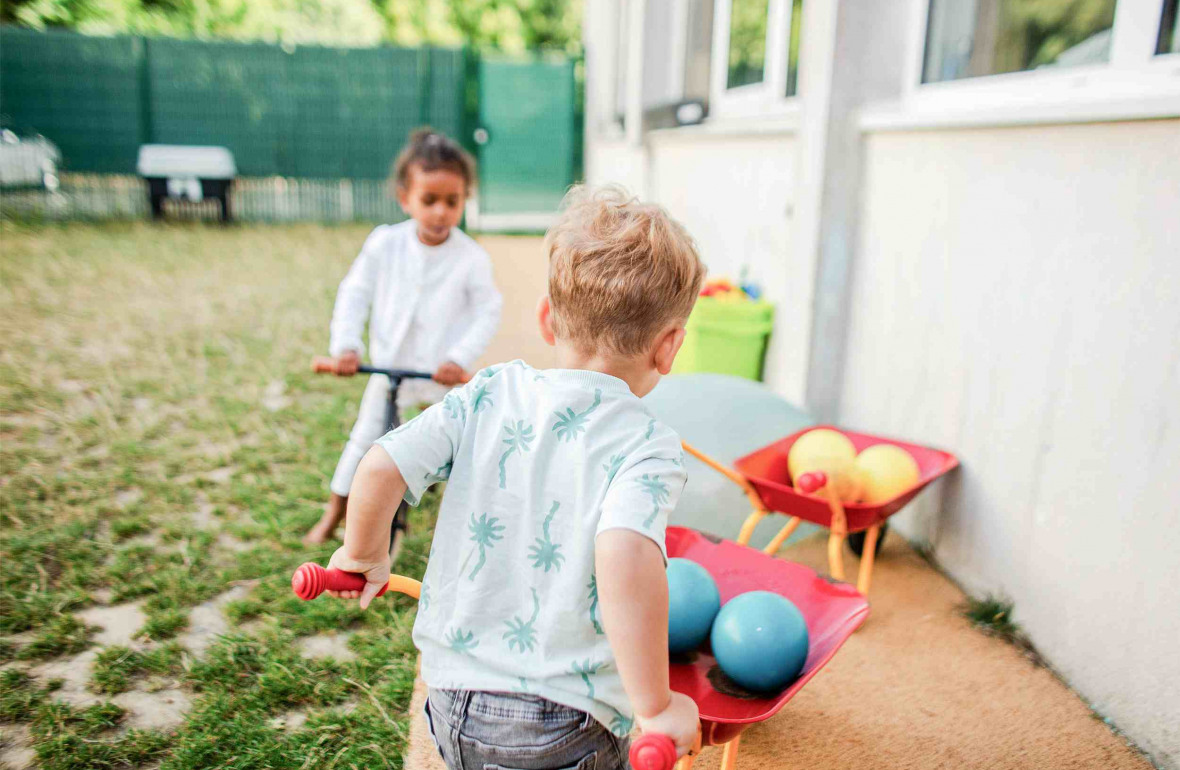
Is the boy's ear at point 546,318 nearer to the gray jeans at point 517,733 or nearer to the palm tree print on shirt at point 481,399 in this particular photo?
the palm tree print on shirt at point 481,399

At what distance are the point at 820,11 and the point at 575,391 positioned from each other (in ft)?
10.3

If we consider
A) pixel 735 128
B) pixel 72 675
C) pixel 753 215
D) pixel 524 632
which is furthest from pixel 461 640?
pixel 735 128

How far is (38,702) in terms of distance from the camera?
7.41 feet

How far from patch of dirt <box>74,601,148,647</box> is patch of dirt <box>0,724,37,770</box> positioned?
14.6 inches

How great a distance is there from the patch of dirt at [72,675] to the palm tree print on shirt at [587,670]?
1638mm

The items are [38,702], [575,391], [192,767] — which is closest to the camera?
[575,391]

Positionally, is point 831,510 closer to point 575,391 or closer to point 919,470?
point 919,470

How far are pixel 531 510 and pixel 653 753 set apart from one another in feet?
1.25

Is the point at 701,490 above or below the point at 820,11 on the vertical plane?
below

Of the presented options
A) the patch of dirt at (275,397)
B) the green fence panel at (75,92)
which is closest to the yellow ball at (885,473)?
the patch of dirt at (275,397)

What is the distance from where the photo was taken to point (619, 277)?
1.31 metres

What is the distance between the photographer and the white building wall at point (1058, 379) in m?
2.14

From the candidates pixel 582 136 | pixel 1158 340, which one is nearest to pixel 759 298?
pixel 1158 340

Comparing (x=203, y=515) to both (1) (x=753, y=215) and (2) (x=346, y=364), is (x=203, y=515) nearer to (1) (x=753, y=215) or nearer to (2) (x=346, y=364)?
(2) (x=346, y=364)
